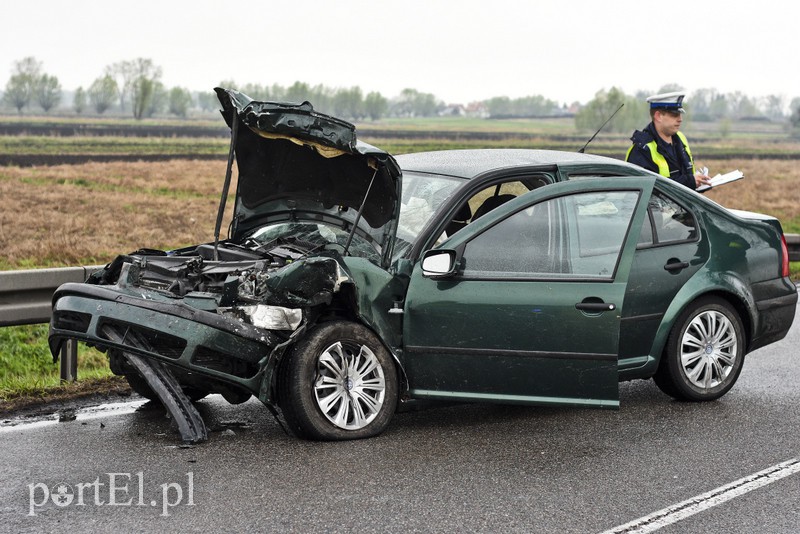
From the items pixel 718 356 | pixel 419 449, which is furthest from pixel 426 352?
pixel 718 356

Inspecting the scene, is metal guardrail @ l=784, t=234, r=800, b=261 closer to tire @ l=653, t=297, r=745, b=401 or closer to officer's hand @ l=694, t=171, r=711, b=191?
officer's hand @ l=694, t=171, r=711, b=191

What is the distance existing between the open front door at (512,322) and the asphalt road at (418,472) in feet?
1.09

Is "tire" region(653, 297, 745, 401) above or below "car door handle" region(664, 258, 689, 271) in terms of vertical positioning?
below

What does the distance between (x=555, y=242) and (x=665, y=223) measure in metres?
1.03

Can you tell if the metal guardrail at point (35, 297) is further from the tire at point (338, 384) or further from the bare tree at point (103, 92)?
the bare tree at point (103, 92)

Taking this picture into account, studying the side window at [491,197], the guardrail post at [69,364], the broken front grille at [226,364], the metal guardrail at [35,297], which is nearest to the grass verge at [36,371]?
the guardrail post at [69,364]

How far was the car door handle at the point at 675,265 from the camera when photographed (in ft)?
20.1

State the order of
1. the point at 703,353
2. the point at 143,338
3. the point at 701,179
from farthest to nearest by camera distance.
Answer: the point at 701,179 → the point at 703,353 → the point at 143,338

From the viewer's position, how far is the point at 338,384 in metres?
5.34

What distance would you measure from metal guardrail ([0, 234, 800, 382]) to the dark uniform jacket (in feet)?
14.4

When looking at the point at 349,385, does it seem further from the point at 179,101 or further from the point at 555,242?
the point at 179,101

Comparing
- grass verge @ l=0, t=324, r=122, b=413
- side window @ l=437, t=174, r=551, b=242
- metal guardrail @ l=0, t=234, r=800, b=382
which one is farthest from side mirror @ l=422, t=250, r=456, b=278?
grass verge @ l=0, t=324, r=122, b=413

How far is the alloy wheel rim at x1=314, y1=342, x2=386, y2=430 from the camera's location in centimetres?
531

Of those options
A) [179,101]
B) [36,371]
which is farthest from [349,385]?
[179,101]
